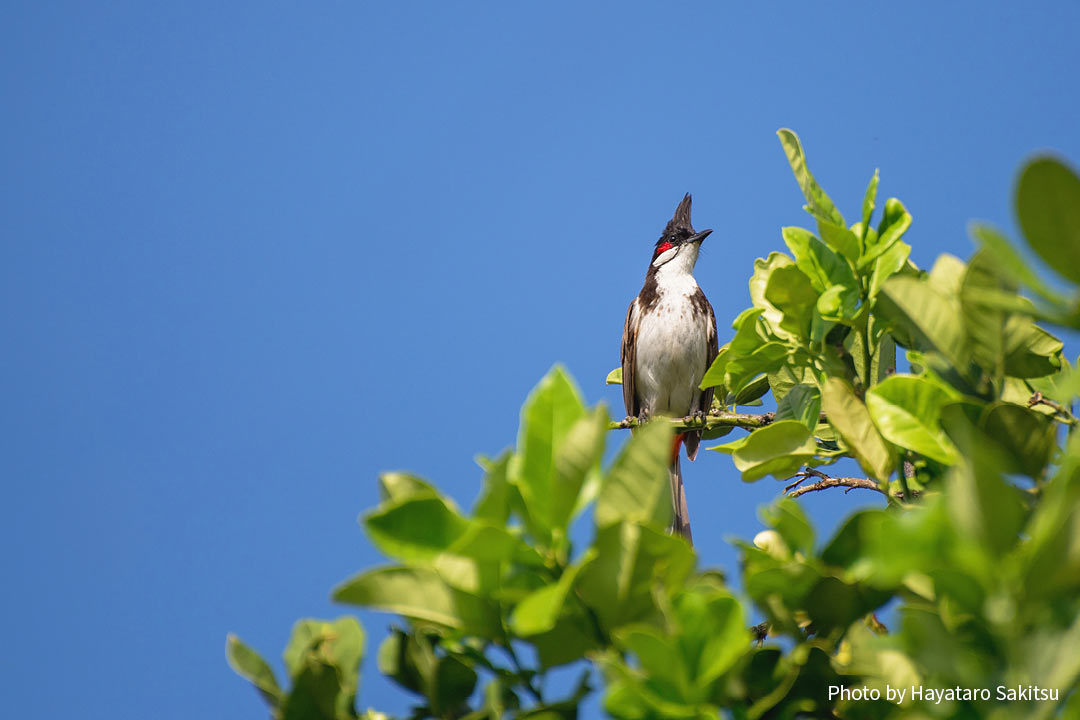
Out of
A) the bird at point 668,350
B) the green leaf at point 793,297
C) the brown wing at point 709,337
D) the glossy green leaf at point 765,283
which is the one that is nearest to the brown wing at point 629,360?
the bird at point 668,350

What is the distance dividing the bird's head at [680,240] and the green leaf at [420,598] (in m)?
7.12

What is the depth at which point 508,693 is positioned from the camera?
136cm

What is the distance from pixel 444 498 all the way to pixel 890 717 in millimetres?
700

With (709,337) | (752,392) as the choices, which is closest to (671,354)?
(709,337)

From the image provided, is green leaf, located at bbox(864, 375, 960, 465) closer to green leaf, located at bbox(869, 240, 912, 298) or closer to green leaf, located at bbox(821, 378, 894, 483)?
green leaf, located at bbox(821, 378, 894, 483)

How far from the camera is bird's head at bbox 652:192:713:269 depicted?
8.19 m

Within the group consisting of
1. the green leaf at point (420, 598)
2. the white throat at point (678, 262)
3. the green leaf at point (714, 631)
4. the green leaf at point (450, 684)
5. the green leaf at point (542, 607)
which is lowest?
the green leaf at point (714, 631)

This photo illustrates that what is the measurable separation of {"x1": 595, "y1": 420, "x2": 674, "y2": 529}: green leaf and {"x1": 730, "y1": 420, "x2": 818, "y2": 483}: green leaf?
56 centimetres

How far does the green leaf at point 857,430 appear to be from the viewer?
1605 mm

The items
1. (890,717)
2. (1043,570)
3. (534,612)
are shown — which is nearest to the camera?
(1043,570)

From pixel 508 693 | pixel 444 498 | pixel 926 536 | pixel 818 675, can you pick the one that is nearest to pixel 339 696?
pixel 508 693

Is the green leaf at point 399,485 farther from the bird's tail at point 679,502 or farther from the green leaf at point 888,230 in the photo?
the bird's tail at point 679,502

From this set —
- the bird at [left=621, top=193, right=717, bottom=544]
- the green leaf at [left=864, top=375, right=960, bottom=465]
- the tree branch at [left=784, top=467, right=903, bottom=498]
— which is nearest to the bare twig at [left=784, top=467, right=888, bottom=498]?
the tree branch at [left=784, top=467, right=903, bottom=498]

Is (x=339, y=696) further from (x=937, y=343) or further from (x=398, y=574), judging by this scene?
(x=937, y=343)
